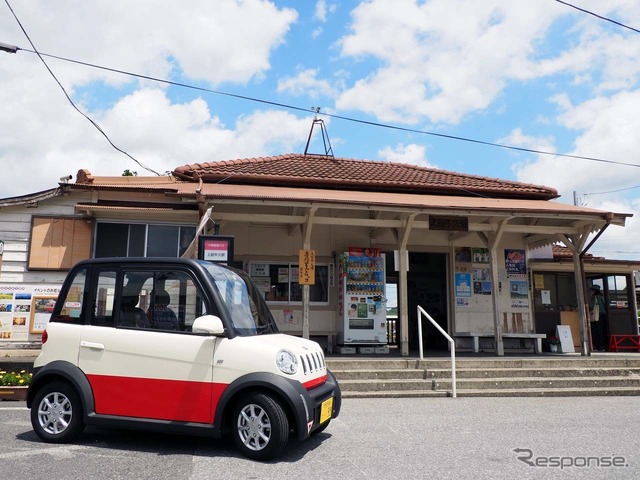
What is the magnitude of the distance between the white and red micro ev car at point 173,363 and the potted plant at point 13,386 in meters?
2.91

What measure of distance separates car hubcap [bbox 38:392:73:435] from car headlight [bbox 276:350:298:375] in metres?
2.06

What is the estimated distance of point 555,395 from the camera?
8234mm

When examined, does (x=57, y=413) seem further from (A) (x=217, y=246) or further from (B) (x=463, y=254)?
(B) (x=463, y=254)

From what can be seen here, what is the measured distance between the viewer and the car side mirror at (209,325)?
14.4 ft

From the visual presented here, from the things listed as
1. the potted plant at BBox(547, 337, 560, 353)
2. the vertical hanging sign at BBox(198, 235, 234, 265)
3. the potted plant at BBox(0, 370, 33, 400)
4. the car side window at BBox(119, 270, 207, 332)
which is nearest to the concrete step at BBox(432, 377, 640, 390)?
the vertical hanging sign at BBox(198, 235, 234, 265)

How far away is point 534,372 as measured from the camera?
29.0ft

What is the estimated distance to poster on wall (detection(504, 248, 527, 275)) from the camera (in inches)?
503

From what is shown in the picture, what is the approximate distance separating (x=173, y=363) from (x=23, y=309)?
5.87m

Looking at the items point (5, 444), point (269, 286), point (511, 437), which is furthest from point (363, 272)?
point (5, 444)

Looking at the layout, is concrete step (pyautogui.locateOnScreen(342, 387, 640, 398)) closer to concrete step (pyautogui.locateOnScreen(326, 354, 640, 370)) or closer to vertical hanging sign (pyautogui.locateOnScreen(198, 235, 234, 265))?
concrete step (pyautogui.locateOnScreen(326, 354, 640, 370))

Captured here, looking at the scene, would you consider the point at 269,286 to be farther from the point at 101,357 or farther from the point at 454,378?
the point at 101,357

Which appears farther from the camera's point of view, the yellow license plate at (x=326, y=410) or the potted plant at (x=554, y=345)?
the potted plant at (x=554, y=345)

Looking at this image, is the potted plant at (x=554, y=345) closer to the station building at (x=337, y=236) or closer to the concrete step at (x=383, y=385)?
the station building at (x=337, y=236)

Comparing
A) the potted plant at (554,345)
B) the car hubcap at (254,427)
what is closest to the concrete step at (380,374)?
the car hubcap at (254,427)
